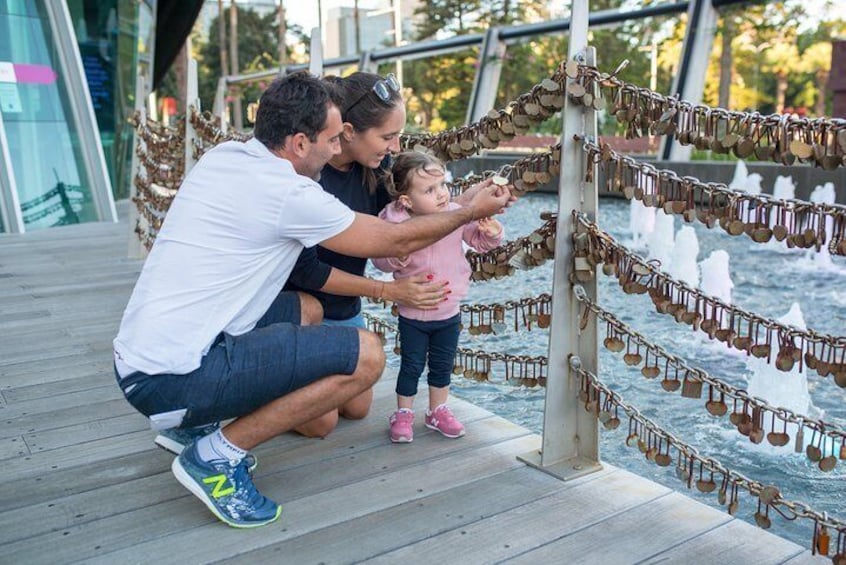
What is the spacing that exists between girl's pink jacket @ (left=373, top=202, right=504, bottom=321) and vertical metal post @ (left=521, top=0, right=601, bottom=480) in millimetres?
343

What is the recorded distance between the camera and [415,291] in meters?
2.50

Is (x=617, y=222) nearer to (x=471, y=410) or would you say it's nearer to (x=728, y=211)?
(x=471, y=410)

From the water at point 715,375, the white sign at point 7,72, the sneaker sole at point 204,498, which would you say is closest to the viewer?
the sneaker sole at point 204,498

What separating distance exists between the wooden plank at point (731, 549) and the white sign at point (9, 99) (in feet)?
29.6

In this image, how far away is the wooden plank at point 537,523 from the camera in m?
2.05

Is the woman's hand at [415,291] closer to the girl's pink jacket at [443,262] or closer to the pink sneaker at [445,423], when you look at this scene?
the girl's pink jacket at [443,262]

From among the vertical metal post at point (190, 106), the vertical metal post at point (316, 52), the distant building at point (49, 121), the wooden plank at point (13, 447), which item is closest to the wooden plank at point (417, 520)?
the wooden plank at point (13, 447)

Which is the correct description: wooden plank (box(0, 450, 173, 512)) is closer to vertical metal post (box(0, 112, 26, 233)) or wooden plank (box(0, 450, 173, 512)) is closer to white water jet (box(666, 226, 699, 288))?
white water jet (box(666, 226, 699, 288))

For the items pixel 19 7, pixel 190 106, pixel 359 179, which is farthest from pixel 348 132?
pixel 19 7

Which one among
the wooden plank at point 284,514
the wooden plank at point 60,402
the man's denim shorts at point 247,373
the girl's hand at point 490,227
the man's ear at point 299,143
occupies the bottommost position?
the wooden plank at point 60,402

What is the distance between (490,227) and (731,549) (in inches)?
46.0

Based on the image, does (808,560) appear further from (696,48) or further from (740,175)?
(696,48)

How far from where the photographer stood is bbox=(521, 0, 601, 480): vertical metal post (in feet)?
7.66

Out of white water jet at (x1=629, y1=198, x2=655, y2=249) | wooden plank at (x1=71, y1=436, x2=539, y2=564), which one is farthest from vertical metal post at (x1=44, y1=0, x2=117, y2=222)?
wooden plank at (x1=71, y1=436, x2=539, y2=564)
